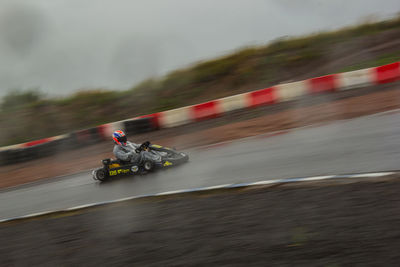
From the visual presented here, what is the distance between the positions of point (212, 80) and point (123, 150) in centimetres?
1003

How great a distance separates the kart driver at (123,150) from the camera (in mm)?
9211

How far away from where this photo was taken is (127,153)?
9.23 m

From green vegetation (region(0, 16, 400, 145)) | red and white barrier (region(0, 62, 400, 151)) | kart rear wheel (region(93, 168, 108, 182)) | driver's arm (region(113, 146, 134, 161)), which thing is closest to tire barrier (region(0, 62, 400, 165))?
red and white barrier (region(0, 62, 400, 151))

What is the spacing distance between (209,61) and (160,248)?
1653 cm

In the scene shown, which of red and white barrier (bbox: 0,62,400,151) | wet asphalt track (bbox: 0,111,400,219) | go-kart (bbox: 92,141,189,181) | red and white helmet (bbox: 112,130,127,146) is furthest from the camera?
red and white barrier (bbox: 0,62,400,151)

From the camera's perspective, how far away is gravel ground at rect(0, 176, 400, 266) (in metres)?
3.78

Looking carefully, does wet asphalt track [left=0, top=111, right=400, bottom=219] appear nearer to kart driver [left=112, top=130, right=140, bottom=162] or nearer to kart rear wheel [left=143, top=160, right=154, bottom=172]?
kart rear wheel [left=143, top=160, right=154, bottom=172]

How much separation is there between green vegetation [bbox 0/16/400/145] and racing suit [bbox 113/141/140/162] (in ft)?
26.5

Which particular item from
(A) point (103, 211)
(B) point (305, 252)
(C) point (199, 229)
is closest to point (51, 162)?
(A) point (103, 211)

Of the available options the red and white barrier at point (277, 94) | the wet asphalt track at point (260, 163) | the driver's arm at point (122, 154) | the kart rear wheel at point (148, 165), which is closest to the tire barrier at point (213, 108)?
the red and white barrier at point (277, 94)

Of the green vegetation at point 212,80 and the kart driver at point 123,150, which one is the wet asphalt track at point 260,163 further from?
the green vegetation at point 212,80

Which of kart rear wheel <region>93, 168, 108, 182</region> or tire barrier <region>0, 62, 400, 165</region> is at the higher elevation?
tire barrier <region>0, 62, 400, 165</region>

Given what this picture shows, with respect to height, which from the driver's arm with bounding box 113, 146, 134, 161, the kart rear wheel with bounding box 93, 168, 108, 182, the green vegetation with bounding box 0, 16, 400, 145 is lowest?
the kart rear wheel with bounding box 93, 168, 108, 182

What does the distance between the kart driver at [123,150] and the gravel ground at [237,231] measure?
2.79 metres
